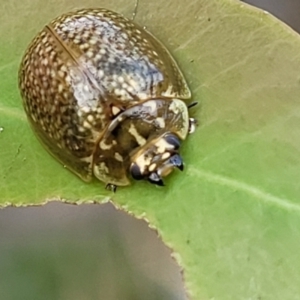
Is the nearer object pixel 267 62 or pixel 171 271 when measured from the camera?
pixel 267 62

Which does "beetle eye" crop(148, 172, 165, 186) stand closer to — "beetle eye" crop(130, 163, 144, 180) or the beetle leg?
"beetle eye" crop(130, 163, 144, 180)

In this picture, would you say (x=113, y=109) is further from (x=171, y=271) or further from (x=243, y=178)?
(x=171, y=271)

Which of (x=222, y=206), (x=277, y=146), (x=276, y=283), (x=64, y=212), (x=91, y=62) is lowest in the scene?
(x=64, y=212)

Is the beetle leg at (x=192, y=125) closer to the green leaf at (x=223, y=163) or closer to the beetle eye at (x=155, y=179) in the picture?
the green leaf at (x=223, y=163)

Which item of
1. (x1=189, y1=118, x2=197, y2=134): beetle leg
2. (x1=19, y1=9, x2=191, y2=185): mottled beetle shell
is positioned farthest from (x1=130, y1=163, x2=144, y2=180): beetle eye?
(x1=189, y1=118, x2=197, y2=134): beetle leg

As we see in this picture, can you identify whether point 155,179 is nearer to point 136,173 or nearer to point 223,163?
point 136,173

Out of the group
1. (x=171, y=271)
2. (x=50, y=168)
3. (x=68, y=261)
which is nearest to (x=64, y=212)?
(x=68, y=261)

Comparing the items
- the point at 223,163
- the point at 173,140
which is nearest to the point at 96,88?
the point at 173,140

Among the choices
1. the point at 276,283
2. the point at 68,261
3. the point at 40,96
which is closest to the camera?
the point at 276,283
